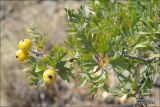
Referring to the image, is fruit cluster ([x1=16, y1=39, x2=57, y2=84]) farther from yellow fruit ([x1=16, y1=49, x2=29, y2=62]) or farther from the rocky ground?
the rocky ground

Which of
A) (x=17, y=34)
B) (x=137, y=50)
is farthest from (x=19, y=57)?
(x=17, y=34)

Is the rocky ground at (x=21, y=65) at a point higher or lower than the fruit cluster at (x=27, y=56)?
lower

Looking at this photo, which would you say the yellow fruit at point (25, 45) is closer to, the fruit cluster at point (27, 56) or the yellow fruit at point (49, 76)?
the fruit cluster at point (27, 56)

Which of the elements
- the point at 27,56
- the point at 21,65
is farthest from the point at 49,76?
the point at 21,65

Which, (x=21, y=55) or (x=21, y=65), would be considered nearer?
(x=21, y=55)

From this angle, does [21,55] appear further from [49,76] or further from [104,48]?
[104,48]

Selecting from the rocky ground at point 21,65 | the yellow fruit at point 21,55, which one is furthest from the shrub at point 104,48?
the rocky ground at point 21,65

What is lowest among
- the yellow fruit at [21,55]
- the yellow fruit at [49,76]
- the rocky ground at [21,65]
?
the rocky ground at [21,65]

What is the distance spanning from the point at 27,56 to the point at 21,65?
3.47 metres

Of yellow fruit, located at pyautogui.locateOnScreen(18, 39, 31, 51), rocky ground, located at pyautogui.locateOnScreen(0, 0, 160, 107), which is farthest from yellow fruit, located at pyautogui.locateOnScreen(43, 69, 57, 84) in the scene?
rocky ground, located at pyautogui.locateOnScreen(0, 0, 160, 107)

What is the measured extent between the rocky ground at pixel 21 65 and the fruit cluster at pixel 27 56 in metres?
2.39

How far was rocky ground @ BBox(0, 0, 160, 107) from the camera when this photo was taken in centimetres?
458

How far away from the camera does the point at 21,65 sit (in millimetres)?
4914

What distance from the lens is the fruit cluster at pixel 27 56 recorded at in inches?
55.9
